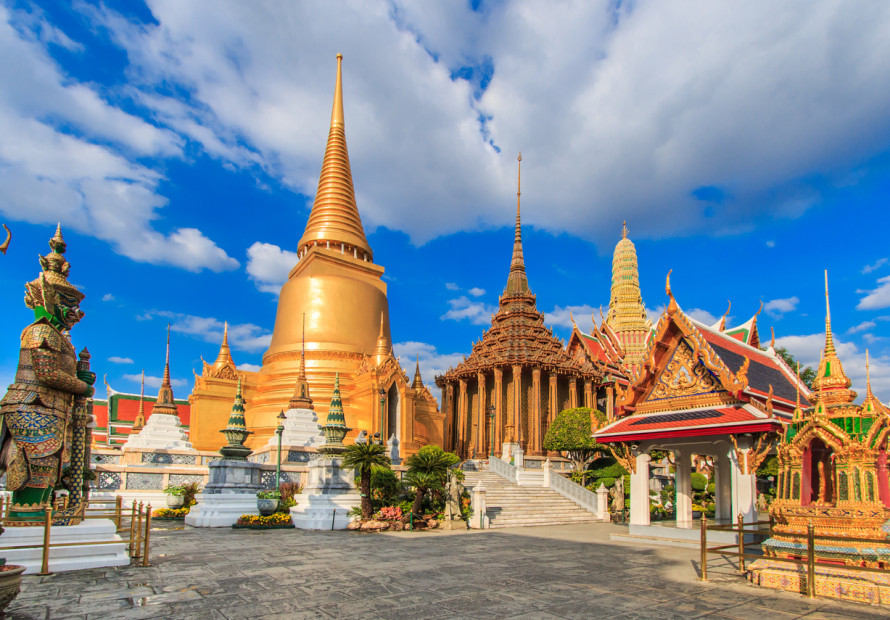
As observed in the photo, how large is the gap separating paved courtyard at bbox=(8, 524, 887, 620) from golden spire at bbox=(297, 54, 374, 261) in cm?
2498

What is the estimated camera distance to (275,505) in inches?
689

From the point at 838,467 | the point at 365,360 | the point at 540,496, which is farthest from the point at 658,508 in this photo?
the point at 365,360

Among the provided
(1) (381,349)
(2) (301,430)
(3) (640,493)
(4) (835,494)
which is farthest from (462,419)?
(4) (835,494)

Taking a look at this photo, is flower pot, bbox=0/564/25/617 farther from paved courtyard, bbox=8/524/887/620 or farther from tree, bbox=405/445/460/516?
tree, bbox=405/445/460/516

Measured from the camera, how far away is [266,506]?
17.4m

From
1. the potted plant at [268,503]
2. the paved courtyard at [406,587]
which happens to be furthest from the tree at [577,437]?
the paved courtyard at [406,587]

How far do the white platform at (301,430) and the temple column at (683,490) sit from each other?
13.7 meters

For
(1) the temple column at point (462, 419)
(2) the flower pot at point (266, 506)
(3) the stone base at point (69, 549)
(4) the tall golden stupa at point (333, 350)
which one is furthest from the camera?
(1) the temple column at point (462, 419)

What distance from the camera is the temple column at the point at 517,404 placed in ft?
98.3

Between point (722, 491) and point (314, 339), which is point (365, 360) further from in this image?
point (722, 491)

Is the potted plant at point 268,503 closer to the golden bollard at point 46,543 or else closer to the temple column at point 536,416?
the golden bollard at point 46,543

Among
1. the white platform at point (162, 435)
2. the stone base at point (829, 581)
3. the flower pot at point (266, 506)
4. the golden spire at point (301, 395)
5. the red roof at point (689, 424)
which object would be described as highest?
the golden spire at point (301, 395)

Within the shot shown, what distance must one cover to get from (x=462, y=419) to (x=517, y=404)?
480 cm

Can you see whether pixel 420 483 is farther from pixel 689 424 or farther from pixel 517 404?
pixel 517 404
